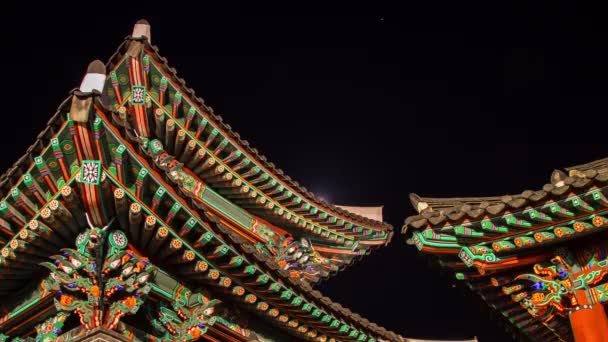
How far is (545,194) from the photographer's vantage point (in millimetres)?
6379

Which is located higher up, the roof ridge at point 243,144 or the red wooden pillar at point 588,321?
the roof ridge at point 243,144

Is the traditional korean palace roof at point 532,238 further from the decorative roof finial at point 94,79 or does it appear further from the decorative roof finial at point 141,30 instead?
the decorative roof finial at point 141,30

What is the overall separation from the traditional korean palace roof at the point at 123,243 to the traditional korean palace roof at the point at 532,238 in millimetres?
3495

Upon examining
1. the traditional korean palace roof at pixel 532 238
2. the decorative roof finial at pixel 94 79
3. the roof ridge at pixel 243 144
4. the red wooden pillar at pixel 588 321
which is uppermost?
the roof ridge at pixel 243 144

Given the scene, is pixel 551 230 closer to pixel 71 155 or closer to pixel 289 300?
pixel 289 300

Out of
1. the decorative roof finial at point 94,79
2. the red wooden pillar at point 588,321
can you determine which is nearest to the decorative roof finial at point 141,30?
the decorative roof finial at point 94,79

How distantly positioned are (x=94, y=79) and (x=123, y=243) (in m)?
2.22

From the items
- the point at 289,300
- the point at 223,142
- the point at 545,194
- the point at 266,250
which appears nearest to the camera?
the point at 545,194

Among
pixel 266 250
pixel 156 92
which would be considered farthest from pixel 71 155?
pixel 266 250

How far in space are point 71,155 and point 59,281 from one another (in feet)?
5.31

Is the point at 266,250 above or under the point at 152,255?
above

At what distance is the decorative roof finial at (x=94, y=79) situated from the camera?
7.89 m

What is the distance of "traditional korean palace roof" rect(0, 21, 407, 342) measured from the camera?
7.69 m

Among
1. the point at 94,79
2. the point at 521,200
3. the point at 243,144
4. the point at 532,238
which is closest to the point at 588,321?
the point at 532,238
